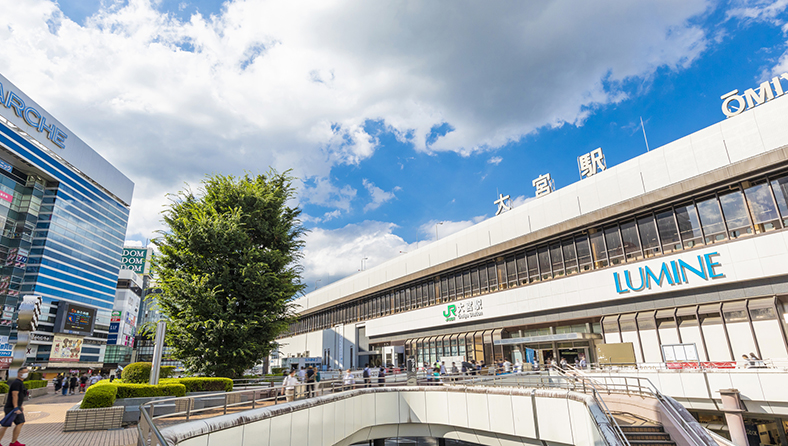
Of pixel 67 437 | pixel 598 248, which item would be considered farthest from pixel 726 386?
pixel 67 437

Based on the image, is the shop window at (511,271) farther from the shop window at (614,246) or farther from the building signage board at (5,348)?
the building signage board at (5,348)

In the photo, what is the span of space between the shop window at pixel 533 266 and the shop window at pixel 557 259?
127 cm

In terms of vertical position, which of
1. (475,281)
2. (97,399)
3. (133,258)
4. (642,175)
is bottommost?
(97,399)

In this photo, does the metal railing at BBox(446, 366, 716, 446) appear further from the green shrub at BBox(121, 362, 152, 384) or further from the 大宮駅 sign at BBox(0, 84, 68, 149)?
the 大宮駅 sign at BBox(0, 84, 68, 149)

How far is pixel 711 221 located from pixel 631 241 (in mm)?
3977

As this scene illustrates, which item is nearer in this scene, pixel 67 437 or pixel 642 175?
pixel 67 437

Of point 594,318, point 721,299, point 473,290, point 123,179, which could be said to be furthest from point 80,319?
point 721,299

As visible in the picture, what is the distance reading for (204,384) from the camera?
625 inches

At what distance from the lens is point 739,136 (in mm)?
19984

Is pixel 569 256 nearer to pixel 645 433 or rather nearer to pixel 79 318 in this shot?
pixel 645 433

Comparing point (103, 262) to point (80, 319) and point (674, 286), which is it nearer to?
point (80, 319)

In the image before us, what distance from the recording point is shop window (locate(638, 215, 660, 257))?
22.5 m

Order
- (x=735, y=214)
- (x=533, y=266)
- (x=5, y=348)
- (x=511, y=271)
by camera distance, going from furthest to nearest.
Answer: (x=5, y=348) < (x=511, y=271) < (x=533, y=266) < (x=735, y=214)

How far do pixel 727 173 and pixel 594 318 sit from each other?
10502 mm
